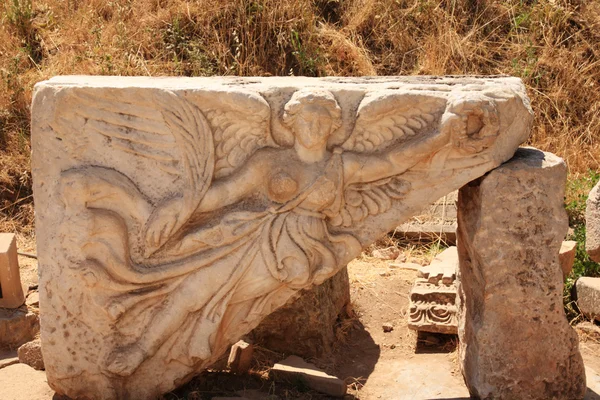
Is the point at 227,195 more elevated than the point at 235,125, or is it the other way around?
the point at 235,125

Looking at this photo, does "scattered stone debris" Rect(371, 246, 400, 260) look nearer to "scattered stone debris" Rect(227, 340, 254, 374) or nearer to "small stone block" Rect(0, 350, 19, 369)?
"scattered stone debris" Rect(227, 340, 254, 374)

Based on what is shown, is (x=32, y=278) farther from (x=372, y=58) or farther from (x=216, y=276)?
(x=372, y=58)

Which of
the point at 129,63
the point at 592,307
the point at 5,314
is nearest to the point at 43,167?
the point at 5,314

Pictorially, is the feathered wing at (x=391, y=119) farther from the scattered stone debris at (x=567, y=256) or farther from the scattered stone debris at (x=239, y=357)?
the scattered stone debris at (x=567, y=256)

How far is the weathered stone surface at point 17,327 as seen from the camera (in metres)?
4.29

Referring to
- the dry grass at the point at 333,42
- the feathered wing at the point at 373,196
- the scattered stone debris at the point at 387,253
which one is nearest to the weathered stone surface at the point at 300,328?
the feathered wing at the point at 373,196

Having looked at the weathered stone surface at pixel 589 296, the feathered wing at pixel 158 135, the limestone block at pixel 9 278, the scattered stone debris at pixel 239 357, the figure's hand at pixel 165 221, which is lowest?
the weathered stone surface at pixel 589 296

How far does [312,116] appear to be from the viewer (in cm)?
326

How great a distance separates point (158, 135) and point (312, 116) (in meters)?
0.64

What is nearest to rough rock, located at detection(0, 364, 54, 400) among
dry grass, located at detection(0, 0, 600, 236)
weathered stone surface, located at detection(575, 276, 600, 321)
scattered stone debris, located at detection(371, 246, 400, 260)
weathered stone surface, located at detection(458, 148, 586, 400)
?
weathered stone surface, located at detection(458, 148, 586, 400)

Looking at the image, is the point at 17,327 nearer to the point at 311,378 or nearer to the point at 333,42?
the point at 311,378

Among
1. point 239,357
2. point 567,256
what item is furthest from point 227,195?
point 567,256

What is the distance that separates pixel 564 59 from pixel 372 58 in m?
1.63

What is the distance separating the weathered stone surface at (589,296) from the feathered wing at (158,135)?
2374mm
